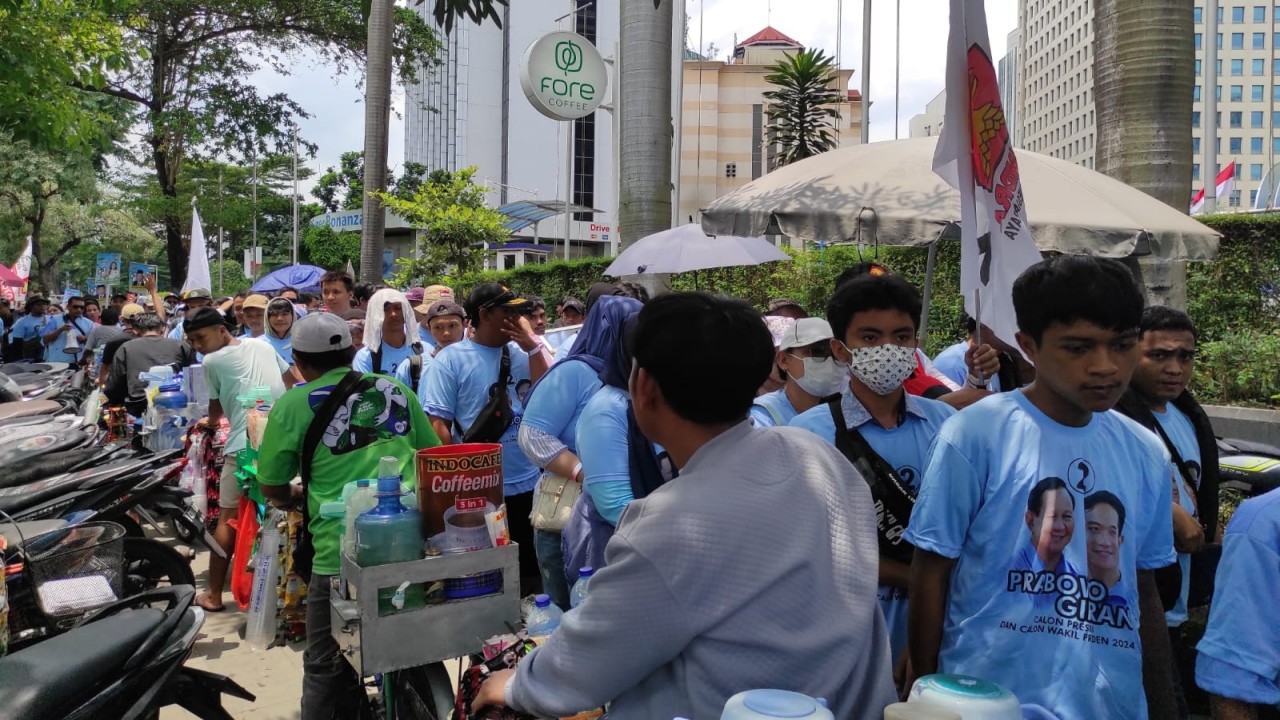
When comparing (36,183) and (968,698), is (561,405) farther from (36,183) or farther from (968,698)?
(36,183)

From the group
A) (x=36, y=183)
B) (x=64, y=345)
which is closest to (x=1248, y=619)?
(x=64, y=345)

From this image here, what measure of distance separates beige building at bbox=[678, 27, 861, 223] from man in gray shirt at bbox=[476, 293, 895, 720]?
187 ft

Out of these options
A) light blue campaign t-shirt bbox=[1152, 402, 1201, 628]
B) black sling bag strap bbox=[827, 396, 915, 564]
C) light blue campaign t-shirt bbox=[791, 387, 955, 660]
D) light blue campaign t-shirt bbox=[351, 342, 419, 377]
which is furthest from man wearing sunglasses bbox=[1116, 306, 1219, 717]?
light blue campaign t-shirt bbox=[351, 342, 419, 377]

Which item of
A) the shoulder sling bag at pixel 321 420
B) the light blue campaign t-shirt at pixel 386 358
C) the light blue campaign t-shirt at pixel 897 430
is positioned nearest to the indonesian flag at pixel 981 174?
the light blue campaign t-shirt at pixel 897 430

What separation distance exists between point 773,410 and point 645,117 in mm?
4114

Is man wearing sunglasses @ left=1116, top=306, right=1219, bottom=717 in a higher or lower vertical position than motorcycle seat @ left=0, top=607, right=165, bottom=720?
higher

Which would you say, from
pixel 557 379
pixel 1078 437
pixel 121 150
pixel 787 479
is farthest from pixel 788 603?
pixel 121 150

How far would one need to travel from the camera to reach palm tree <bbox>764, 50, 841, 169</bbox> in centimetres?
2078

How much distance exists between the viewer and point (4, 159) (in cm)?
2895

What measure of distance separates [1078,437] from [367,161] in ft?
42.0

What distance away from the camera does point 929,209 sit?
4.62 m

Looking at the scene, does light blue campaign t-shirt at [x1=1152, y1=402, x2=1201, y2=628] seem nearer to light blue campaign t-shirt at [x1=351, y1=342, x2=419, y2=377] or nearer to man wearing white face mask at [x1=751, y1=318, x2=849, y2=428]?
man wearing white face mask at [x1=751, y1=318, x2=849, y2=428]

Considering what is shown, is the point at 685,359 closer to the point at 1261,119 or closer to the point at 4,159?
the point at 4,159

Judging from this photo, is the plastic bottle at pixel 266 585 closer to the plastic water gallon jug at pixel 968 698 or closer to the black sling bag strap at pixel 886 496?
the black sling bag strap at pixel 886 496
